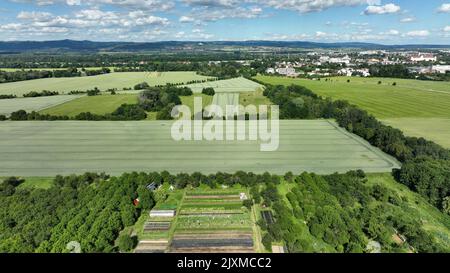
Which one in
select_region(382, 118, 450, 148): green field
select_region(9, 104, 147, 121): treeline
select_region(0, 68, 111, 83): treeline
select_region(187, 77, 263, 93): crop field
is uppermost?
select_region(0, 68, 111, 83): treeline

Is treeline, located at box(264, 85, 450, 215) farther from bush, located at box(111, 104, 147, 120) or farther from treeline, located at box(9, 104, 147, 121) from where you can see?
treeline, located at box(9, 104, 147, 121)

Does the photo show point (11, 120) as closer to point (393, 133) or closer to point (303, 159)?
point (303, 159)

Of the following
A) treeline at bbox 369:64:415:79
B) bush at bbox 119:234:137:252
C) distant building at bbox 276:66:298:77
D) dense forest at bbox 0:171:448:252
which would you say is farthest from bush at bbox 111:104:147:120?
treeline at bbox 369:64:415:79

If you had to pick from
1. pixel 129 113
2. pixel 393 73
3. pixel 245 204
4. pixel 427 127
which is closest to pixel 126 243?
pixel 245 204

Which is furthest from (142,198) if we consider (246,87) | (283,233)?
(246,87)

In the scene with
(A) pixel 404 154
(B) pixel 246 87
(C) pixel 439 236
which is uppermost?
(B) pixel 246 87

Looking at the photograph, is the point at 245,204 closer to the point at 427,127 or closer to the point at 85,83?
the point at 427,127

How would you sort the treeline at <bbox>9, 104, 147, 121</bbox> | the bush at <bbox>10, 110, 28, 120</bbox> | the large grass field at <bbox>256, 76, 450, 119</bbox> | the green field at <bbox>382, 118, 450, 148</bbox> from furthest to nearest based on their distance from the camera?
the large grass field at <bbox>256, 76, 450, 119</bbox>
the treeline at <bbox>9, 104, 147, 121</bbox>
the bush at <bbox>10, 110, 28, 120</bbox>
the green field at <bbox>382, 118, 450, 148</bbox>
